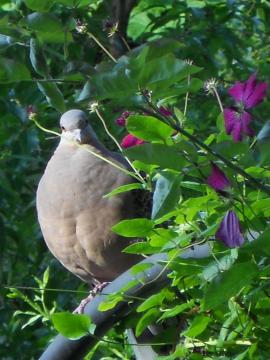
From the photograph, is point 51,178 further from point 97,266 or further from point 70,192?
point 97,266

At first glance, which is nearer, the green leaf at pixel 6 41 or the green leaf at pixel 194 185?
the green leaf at pixel 6 41

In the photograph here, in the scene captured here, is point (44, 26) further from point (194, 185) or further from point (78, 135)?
point (78, 135)

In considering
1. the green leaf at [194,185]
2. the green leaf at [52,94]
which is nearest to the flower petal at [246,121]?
the green leaf at [194,185]

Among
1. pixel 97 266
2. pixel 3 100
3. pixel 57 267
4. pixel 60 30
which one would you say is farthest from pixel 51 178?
pixel 60 30

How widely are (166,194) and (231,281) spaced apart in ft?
0.42

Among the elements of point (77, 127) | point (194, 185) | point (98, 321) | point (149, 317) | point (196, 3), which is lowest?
point (196, 3)

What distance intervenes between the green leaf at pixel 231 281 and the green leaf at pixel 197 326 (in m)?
0.20

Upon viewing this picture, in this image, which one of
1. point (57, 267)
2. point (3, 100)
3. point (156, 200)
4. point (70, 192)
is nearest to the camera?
point (156, 200)

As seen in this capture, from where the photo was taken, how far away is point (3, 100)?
3529mm

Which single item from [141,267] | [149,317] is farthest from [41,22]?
[149,317]

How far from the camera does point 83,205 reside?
2.61 meters

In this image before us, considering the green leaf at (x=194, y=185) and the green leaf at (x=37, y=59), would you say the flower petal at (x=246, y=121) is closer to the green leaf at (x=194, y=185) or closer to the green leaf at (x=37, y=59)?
the green leaf at (x=194, y=185)

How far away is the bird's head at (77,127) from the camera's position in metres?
2.62

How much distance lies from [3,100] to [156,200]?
251 cm
